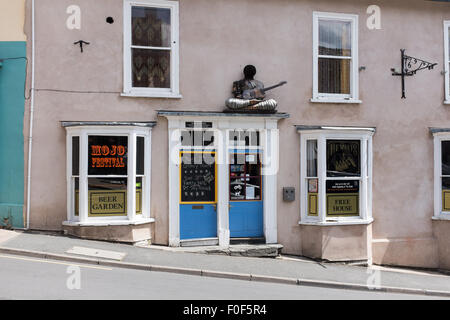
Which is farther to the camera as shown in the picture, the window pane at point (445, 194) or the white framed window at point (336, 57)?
the window pane at point (445, 194)

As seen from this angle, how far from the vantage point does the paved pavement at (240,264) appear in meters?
9.61

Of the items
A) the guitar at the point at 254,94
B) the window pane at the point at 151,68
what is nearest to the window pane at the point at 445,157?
the guitar at the point at 254,94

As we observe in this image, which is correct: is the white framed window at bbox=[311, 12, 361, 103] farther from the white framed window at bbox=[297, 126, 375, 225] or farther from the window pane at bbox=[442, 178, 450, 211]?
the window pane at bbox=[442, 178, 450, 211]

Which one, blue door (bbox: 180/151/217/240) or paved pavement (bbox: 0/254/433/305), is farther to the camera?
blue door (bbox: 180/151/217/240)

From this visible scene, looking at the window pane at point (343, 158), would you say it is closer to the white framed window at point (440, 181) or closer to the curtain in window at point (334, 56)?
the curtain in window at point (334, 56)

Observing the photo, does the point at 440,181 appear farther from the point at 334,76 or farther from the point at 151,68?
the point at 151,68

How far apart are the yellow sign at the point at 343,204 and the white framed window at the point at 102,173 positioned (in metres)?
4.55

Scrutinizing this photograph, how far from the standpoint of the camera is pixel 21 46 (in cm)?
1091

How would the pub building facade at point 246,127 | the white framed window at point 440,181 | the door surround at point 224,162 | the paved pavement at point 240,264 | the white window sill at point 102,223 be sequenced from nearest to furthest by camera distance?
the paved pavement at point 240,264 → the white window sill at point 102,223 → the pub building facade at point 246,127 → the door surround at point 224,162 → the white framed window at point 440,181

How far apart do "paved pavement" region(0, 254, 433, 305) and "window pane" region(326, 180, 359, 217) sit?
3062 millimetres

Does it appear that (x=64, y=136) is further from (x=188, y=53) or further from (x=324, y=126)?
(x=324, y=126)

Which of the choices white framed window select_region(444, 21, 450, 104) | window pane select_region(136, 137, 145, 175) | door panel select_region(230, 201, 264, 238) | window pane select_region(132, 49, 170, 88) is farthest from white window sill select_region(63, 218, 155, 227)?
white framed window select_region(444, 21, 450, 104)

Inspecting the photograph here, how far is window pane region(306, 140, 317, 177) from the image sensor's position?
472 inches

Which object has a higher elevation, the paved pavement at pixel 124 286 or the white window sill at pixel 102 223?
the white window sill at pixel 102 223
